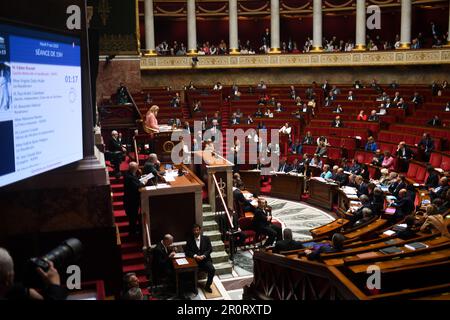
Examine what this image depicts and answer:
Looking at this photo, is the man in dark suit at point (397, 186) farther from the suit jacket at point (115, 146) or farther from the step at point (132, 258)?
the suit jacket at point (115, 146)

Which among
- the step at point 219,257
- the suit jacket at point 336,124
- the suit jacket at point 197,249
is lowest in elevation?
the step at point 219,257

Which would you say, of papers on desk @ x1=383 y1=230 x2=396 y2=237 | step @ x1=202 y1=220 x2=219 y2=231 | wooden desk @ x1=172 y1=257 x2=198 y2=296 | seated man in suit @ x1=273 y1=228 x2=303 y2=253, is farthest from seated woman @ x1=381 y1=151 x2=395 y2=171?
wooden desk @ x1=172 y1=257 x2=198 y2=296

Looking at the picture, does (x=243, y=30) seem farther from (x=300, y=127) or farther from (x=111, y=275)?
(x=111, y=275)

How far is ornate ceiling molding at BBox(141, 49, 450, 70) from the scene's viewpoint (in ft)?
73.5

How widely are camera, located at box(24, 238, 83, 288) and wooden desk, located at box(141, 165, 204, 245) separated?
5.68 m

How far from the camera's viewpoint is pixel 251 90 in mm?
23391

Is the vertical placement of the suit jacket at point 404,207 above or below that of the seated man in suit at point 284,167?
below

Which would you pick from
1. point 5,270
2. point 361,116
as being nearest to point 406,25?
point 361,116

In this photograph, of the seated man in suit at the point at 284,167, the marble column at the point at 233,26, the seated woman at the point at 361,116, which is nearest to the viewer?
the seated man in suit at the point at 284,167

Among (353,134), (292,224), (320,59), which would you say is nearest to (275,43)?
(320,59)

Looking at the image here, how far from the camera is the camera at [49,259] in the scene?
2.69 m

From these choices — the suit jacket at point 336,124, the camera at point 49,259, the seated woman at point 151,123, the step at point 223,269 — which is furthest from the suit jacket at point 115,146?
the suit jacket at point 336,124

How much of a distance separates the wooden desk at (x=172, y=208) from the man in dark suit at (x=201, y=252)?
72cm

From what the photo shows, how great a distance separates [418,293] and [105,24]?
1300cm
